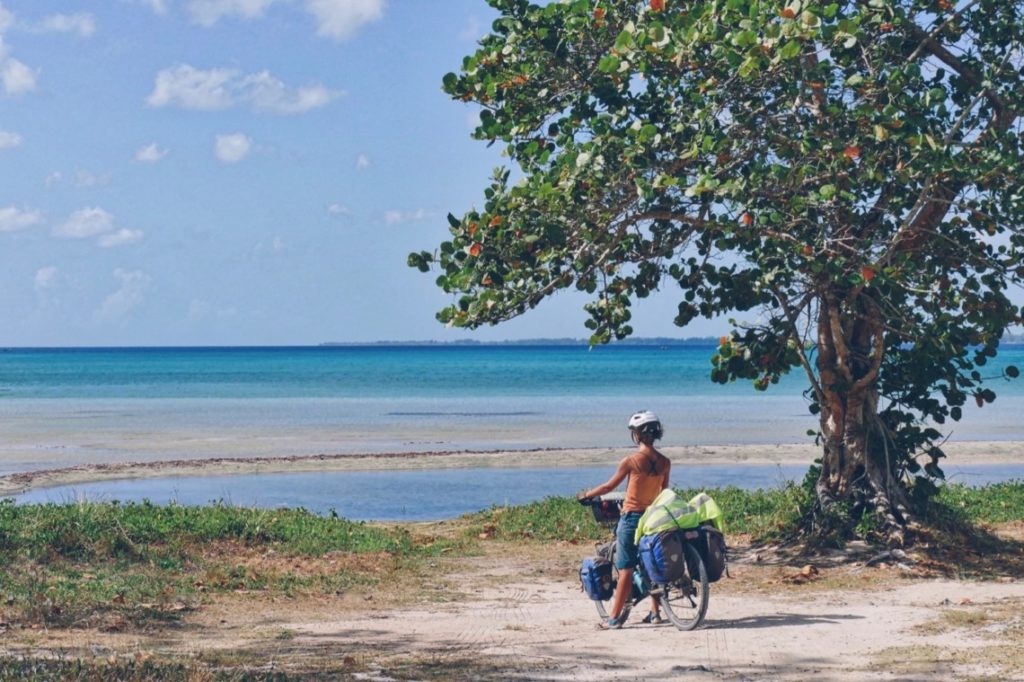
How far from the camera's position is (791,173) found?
1309 cm

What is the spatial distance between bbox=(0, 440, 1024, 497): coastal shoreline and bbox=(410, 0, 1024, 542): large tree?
16.6 meters

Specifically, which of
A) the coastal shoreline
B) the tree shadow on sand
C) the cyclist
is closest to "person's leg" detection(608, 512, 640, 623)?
the cyclist

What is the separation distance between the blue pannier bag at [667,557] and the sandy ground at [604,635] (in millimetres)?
520

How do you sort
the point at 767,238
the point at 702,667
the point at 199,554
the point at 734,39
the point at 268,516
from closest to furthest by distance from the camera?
the point at 702,667 → the point at 734,39 → the point at 767,238 → the point at 199,554 → the point at 268,516

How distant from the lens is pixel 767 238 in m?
14.3

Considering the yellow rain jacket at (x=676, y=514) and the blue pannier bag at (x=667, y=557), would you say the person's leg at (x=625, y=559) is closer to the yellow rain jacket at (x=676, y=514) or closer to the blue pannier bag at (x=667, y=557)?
the yellow rain jacket at (x=676, y=514)

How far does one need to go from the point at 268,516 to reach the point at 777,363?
720 cm

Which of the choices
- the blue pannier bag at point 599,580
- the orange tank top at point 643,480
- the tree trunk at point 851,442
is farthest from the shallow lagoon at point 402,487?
the orange tank top at point 643,480

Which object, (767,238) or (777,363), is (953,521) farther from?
(767,238)

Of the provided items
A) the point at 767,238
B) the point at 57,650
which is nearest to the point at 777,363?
the point at 767,238

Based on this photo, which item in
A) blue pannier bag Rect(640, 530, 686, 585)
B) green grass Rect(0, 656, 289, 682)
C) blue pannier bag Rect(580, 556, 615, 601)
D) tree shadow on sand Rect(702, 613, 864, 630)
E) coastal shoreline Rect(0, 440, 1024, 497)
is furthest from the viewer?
coastal shoreline Rect(0, 440, 1024, 497)

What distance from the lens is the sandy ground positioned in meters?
9.76

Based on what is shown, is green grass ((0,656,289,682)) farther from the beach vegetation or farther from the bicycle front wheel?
the beach vegetation

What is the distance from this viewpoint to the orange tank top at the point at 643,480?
1129cm
